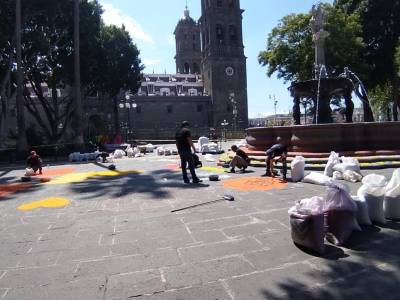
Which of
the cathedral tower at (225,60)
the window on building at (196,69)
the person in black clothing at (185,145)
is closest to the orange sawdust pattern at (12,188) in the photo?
the person in black clothing at (185,145)

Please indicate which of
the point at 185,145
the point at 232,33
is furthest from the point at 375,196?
the point at 232,33

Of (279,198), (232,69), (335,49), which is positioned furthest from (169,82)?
(279,198)

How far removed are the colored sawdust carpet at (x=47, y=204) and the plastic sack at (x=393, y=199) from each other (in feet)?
19.8

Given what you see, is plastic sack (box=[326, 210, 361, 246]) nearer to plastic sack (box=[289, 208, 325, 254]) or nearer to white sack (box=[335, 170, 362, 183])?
plastic sack (box=[289, 208, 325, 254])

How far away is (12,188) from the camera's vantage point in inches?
439

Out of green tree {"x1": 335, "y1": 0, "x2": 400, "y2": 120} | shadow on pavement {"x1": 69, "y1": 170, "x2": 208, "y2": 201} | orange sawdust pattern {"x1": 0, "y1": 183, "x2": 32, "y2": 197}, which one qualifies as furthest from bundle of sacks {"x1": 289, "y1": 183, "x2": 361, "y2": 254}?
green tree {"x1": 335, "y1": 0, "x2": 400, "y2": 120}

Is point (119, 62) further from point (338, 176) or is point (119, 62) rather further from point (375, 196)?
point (375, 196)

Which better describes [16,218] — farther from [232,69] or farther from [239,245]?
[232,69]

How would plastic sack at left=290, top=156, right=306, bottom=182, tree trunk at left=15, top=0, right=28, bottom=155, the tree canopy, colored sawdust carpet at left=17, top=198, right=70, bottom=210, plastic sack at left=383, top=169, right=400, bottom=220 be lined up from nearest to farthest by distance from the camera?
plastic sack at left=383, top=169, right=400, bottom=220, colored sawdust carpet at left=17, top=198, right=70, bottom=210, plastic sack at left=290, top=156, right=306, bottom=182, tree trunk at left=15, top=0, right=28, bottom=155, the tree canopy

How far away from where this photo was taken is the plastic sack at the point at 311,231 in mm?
4449

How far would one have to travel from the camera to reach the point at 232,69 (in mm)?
73500

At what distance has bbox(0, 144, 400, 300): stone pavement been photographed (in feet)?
12.1

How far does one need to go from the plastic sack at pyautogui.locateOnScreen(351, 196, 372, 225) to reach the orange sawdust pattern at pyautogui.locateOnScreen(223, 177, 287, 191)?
3.32m

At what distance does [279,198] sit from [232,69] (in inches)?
2678
